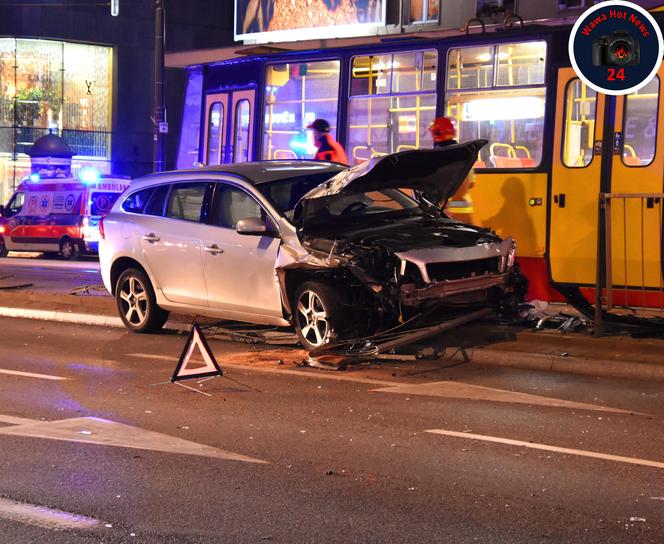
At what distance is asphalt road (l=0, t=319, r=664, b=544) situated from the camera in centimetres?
520

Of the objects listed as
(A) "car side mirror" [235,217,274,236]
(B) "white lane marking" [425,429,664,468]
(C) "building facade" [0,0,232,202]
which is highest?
(C) "building facade" [0,0,232,202]

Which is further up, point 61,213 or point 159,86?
point 159,86

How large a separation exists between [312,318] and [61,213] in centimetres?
2011

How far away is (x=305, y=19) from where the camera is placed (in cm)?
3838

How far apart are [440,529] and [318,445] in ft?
6.33

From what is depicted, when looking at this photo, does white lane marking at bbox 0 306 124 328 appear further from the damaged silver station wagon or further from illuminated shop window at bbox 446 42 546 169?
illuminated shop window at bbox 446 42 546 169

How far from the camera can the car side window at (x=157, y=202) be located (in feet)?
41.2

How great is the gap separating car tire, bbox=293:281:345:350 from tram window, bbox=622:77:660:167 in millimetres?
4494

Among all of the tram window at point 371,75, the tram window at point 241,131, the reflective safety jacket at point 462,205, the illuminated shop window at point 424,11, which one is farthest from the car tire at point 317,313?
the illuminated shop window at point 424,11

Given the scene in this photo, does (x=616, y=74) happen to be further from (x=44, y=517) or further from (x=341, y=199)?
(x=44, y=517)

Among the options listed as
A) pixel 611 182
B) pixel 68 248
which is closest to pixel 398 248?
pixel 611 182

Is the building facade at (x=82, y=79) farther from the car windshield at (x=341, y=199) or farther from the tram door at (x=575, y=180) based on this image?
the car windshield at (x=341, y=199)

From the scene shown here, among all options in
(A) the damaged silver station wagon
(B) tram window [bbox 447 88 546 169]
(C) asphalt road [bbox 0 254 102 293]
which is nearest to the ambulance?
(C) asphalt road [bbox 0 254 102 293]

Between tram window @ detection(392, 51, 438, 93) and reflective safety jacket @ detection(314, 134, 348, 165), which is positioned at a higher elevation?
tram window @ detection(392, 51, 438, 93)
